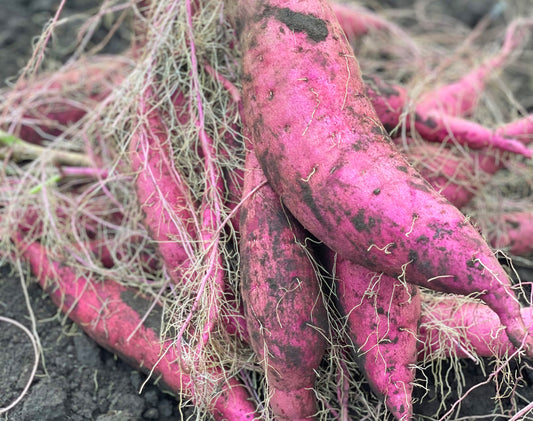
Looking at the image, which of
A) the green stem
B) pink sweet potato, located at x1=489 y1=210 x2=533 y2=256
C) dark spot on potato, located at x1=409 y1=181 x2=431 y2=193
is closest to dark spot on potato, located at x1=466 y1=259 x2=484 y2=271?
dark spot on potato, located at x1=409 y1=181 x2=431 y2=193

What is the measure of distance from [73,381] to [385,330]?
698mm

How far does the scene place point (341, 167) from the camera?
1.06 metres

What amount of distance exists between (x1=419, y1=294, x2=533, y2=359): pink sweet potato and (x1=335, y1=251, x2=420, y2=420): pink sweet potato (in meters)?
0.07

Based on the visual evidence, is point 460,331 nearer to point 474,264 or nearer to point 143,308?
point 474,264

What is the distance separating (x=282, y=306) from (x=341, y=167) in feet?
0.91

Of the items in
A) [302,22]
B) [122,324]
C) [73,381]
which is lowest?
[73,381]

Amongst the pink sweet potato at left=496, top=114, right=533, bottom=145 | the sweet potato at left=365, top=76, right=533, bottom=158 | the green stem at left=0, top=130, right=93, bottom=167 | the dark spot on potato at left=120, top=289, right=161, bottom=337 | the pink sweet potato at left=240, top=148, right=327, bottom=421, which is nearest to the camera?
the pink sweet potato at left=240, top=148, right=327, bottom=421

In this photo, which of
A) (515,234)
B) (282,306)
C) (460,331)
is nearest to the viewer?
(282,306)

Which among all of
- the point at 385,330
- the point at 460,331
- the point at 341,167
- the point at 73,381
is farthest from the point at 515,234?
the point at 73,381

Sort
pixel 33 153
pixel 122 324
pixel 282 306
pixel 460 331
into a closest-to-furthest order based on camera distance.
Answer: pixel 282 306
pixel 460 331
pixel 122 324
pixel 33 153

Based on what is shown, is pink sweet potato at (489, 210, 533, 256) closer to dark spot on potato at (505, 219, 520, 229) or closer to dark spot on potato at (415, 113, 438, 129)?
dark spot on potato at (505, 219, 520, 229)

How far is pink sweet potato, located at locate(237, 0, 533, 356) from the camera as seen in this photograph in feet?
3.27

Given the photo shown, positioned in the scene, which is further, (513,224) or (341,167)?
(513,224)

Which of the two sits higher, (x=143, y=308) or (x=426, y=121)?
(x=426, y=121)
